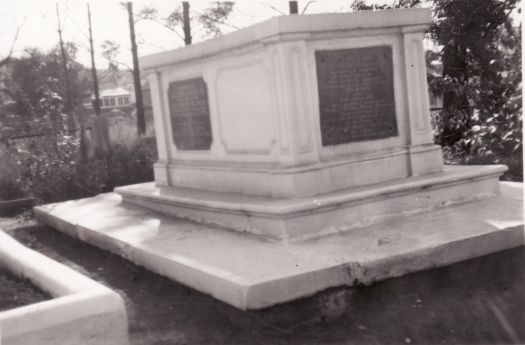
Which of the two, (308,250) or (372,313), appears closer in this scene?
(372,313)

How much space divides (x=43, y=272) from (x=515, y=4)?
8.88 metres

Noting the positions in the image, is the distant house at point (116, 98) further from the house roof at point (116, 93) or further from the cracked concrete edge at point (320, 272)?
the cracked concrete edge at point (320, 272)

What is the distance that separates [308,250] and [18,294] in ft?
7.39

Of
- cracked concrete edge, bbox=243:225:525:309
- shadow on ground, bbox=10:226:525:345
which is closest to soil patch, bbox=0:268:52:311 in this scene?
shadow on ground, bbox=10:226:525:345

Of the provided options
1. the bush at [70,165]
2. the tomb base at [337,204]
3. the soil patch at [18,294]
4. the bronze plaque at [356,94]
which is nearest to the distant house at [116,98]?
the bush at [70,165]

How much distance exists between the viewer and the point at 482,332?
3.57 metres

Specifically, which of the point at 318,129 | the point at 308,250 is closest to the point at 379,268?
the point at 308,250

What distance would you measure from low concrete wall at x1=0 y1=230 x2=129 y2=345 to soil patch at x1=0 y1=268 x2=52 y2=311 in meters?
0.15

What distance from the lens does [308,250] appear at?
4680 mm

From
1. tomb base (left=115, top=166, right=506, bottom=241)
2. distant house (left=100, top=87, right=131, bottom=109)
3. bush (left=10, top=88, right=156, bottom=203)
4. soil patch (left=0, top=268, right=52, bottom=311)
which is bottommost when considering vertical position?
soil patch (left=0, top=268, right=52, bottom=311)

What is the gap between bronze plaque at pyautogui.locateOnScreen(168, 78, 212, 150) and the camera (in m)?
6.94

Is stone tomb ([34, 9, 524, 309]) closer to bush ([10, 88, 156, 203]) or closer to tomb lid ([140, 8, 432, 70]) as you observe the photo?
tomb lid ([140, 8, 432, 70])

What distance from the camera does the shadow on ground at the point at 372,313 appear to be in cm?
364

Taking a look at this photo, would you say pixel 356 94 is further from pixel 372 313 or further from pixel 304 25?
pixel 372 313
